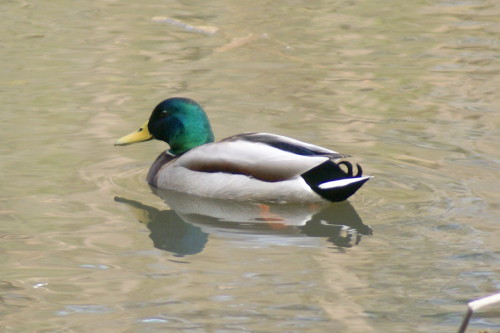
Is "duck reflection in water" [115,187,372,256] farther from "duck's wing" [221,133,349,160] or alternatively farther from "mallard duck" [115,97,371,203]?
"duck's wing" [221,133,349,160]

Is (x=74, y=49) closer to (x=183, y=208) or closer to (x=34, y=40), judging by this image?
(x=34, y=40)

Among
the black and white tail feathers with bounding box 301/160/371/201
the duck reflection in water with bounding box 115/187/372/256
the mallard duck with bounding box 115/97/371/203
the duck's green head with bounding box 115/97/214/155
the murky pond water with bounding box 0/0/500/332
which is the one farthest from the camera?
the duck's green head with bounding box 115/97/214/155

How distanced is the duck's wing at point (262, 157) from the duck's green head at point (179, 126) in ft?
1.71

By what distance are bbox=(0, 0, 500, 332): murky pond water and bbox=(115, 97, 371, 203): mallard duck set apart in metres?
0.13

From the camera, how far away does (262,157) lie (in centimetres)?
849

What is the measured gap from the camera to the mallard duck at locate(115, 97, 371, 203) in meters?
8.27

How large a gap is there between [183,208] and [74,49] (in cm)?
523

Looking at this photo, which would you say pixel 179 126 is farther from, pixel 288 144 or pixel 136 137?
pixel 288 144

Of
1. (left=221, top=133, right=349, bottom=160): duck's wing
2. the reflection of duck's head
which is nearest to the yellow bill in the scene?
the reflection of duck's head

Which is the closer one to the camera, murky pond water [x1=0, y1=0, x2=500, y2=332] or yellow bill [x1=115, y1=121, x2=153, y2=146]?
murky pond water [x1=0, y1=0, x2=500, y2=332]

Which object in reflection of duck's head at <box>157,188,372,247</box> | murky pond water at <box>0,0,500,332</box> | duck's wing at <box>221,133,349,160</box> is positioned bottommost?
reflection of duck's head at <box>157,188,372,247</box>

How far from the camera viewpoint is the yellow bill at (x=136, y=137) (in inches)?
362

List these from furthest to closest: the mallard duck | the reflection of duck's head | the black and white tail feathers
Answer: the mallard duck → the black and white tail feathers → the reflection of duck's head

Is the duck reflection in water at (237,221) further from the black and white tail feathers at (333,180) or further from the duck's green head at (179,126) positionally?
→ the duck's green head at (179,126)
